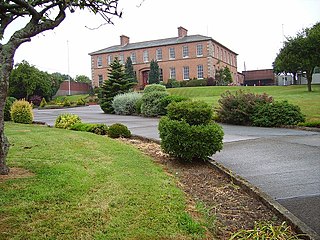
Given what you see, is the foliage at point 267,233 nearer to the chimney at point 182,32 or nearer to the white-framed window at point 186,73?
the white-framed window at point 186,73

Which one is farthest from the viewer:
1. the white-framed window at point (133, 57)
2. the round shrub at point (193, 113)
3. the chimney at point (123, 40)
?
the chimney at point (123, 40)

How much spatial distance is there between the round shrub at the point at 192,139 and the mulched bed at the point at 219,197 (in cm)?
31

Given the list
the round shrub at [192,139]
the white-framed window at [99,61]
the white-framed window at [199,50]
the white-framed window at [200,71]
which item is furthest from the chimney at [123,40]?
the round shrub at [192,139]

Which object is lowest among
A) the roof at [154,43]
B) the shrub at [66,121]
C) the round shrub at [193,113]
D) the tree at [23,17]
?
the shrub at [66,121]

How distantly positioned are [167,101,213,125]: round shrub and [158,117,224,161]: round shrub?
0.71 ft

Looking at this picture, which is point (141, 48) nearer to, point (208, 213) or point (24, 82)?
point (24, 82)

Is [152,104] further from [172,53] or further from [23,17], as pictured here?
[172,53]

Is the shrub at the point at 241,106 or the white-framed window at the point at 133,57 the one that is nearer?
the shrub at the point at 241,106

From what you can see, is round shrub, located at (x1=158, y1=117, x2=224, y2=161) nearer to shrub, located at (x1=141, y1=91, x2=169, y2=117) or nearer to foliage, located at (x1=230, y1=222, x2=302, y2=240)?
foliage, located at (x1=230, y1=222, x2=302, y2=240)

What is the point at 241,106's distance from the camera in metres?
15.1

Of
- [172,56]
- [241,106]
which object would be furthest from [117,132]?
[172,56]

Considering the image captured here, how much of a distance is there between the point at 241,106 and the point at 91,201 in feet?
39.1

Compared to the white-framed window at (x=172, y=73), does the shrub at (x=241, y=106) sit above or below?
below

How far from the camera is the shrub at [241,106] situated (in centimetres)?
1499
